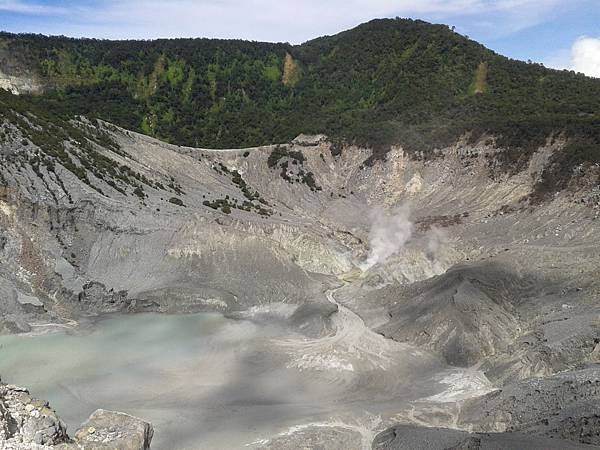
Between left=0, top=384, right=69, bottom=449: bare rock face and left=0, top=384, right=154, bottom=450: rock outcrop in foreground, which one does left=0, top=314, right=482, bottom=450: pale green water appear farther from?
left=0, top=384, right=69, bottom=449: bare rock face

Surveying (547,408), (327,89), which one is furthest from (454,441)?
(327,89)

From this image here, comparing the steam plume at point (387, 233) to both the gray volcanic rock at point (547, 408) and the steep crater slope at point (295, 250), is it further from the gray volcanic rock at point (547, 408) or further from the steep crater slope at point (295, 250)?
the gray volcanic rock at point (547, 408)

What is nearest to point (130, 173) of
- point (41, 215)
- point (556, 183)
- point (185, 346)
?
point (41, 215)

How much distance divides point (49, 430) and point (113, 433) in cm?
270

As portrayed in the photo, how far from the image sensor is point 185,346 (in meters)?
39.5

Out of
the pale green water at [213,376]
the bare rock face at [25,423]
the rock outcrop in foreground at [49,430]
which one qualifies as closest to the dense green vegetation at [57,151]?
the pale green water at [213,376]

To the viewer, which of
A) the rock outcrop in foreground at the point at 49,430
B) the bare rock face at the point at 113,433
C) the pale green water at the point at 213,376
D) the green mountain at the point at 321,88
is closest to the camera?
the rock outcrop in foreground at the point at 49,430

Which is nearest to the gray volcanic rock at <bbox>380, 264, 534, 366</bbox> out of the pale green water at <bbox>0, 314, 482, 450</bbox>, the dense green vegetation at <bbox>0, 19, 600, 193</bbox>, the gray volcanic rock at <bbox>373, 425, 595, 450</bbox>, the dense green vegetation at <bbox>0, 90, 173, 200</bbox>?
the pale green water at <bbox>0, 314, 482, 450</bbox>

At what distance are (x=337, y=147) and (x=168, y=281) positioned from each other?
4359 cm

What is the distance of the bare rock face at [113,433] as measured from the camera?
2138 cm

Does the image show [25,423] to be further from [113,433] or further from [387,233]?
[387,233]

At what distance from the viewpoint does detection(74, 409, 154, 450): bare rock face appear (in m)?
21.4

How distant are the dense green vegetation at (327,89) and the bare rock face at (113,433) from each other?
58.0 meters

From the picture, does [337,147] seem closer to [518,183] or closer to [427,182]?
[427,182]
